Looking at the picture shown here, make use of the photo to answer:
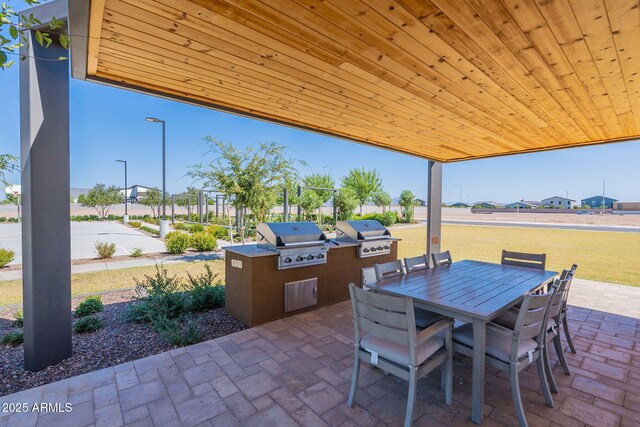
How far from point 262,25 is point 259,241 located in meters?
2.34

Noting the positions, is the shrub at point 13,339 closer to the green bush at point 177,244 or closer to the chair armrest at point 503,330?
the chair armrest at point 503,330

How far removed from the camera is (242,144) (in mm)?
6781

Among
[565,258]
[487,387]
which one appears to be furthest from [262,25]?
[565,258]

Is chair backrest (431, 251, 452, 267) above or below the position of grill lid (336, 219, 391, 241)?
below

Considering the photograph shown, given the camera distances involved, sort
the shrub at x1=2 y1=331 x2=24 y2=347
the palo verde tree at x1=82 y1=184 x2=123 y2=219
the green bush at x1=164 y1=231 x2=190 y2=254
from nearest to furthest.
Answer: the shrub at x1=2 y1=331 x2=24 y2=347 → the green bush at x1=164 y1=231 x2=190 y2=254 → the palo verde tree at x1=82 y1=184 x2=123 y2=219

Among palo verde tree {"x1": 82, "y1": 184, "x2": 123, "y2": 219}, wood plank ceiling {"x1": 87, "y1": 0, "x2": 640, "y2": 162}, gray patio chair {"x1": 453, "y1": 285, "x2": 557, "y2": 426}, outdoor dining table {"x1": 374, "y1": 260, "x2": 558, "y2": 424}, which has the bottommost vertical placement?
gray patio chair {"x1": 453, "y1": 285, "x2": 557, "y2": 426}

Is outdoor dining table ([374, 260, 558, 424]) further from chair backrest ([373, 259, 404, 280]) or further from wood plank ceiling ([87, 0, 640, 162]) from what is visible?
wood plank ceiling ([87, 0, 640, 162])

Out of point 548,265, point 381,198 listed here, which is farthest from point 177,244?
point 381,198

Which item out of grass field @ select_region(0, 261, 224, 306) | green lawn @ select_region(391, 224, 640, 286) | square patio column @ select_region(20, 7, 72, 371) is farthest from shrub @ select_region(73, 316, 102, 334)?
green lawn @ select_region(391, 224, 640, 286)

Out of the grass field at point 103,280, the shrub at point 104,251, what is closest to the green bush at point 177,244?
the shrub at point 104,251

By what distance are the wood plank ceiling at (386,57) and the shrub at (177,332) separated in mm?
2232

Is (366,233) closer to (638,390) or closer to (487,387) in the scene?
(487,387)

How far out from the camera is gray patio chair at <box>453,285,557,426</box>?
5.71 feet

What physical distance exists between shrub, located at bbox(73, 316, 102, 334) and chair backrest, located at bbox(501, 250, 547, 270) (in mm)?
4684
